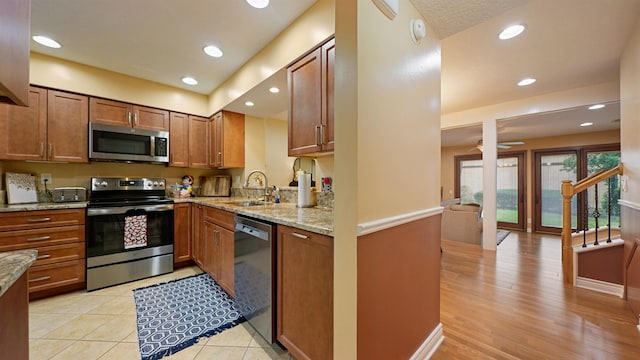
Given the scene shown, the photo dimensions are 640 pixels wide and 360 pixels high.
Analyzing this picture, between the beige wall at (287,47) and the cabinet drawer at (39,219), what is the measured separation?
2014 millimetres

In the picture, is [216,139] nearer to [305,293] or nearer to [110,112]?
[110,112]

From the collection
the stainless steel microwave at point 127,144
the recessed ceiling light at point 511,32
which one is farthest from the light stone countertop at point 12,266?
the recessed ceiling light at point 511,32

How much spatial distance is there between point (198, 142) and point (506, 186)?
762 centimetres

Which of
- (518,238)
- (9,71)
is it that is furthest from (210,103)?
(518,238)

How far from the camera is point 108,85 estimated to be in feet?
8.99

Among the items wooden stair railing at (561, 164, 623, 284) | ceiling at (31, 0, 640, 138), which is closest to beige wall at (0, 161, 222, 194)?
ceiling at (31, 0, 640, 138)

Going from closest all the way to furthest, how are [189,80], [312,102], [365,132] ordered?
[365,132], [312,102], [189,80]

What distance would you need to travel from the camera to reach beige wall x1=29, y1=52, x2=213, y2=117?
2.41 meters

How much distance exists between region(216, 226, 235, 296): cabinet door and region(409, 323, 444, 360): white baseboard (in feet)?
5.08

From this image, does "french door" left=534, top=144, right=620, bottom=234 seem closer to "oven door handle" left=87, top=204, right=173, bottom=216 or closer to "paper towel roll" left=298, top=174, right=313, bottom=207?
"paper towel roll" left=298, top=174, right=313, bottom=207

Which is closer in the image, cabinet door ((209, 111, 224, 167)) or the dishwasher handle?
the dishwasher handle

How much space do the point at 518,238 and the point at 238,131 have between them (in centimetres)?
619

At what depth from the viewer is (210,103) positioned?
3.44 meters

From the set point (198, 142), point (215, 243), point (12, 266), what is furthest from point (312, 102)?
point (198, 142)
